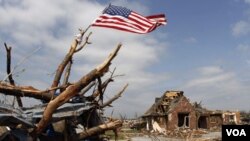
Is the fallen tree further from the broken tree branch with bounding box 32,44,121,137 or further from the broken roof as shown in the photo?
the broken roof

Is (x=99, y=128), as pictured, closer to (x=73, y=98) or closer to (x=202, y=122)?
(x=73, y=98)

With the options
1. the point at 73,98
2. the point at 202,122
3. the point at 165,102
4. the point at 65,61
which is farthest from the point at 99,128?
the point at 202,122

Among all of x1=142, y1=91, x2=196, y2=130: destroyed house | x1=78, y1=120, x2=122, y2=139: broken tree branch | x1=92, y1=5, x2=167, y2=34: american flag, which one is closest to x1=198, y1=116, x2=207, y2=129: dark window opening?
x1=142, y1=91, x2=196, y2=130: destroyed house

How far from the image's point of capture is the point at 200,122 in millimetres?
60531

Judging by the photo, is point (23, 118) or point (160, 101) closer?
point (23, 118)

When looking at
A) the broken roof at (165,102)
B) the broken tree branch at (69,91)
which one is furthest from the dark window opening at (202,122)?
the broken tree branch at (69,91)

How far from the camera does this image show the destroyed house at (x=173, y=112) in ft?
186

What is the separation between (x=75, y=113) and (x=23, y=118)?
1.17 m

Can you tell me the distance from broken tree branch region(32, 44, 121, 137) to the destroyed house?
49.5 m

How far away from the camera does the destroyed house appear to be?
186 feet

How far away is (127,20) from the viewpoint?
10312 mm

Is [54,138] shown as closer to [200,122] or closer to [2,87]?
[2,87]

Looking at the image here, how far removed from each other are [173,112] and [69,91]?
49.8m

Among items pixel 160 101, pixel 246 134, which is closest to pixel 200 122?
pixel 160 101
